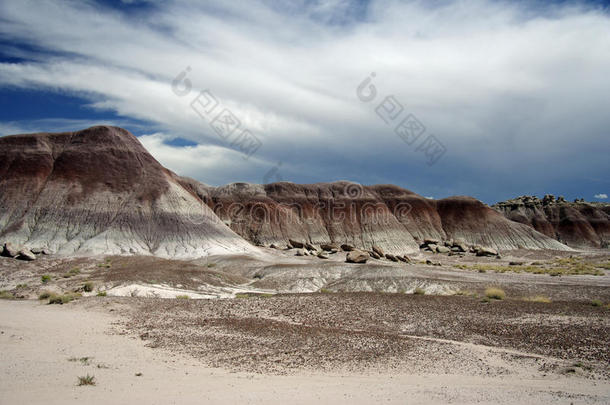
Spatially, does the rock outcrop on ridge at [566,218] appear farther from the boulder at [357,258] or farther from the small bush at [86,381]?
the small bush at [86,381]

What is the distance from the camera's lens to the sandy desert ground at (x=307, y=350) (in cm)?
884

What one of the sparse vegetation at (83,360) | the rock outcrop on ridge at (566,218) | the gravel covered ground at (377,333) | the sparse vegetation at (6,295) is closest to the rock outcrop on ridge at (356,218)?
the rock outcrop on ridge at (566,218)

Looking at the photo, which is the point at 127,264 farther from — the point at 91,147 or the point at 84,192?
the point at 91,147

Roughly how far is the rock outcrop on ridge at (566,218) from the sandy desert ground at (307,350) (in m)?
116

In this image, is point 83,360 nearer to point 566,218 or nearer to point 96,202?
point 96,202

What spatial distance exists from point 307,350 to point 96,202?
167 feet

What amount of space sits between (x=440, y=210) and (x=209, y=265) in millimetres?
82507

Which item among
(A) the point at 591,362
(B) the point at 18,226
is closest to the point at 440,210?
(B) the point at 18,226

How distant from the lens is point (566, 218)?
424 ft

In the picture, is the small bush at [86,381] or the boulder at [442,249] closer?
the small bush at [86,381]

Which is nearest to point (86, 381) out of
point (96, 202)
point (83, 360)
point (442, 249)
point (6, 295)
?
point (83, 360)

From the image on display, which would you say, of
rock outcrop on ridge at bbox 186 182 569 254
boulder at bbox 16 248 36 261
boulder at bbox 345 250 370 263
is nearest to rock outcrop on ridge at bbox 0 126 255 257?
boulder at bbox 16 248 36 261

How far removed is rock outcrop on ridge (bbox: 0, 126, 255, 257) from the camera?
49688mm

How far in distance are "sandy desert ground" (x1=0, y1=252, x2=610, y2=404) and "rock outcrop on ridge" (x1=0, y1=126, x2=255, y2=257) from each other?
26.5 m
